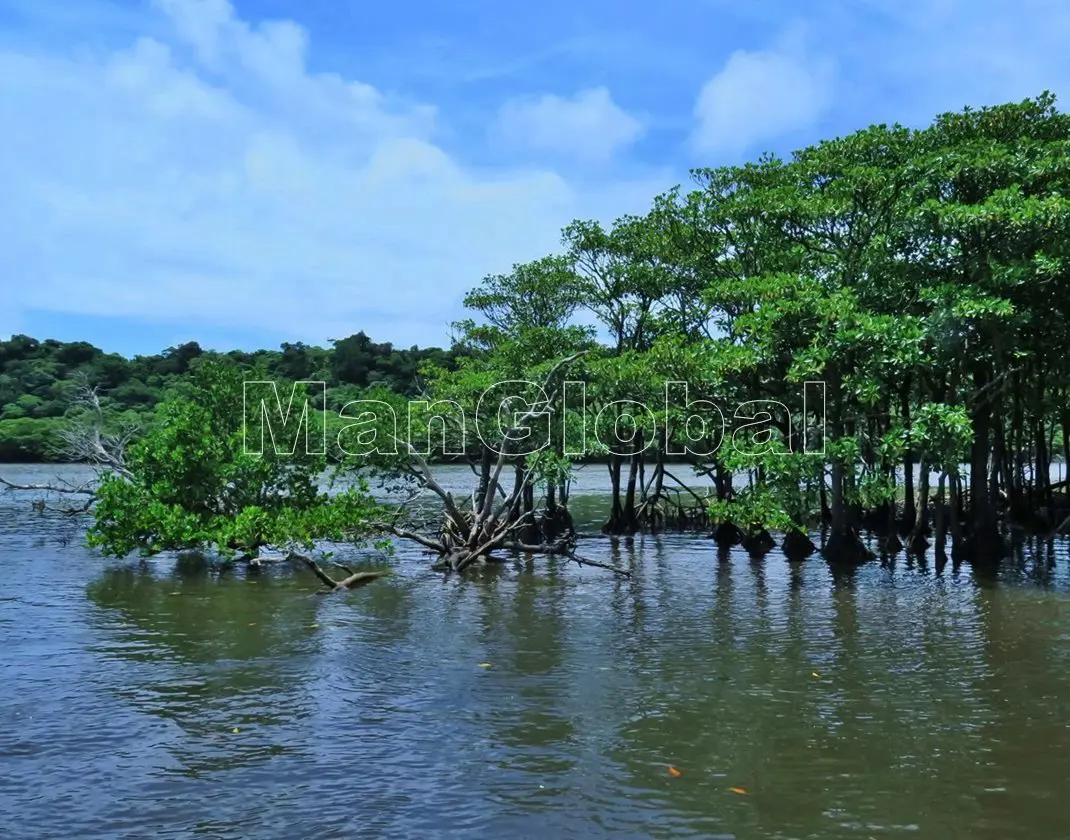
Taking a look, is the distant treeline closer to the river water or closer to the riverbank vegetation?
the riverbank vegetation

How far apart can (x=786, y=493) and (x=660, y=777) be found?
13.5 metres

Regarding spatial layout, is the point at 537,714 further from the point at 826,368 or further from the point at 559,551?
the point at 826,368

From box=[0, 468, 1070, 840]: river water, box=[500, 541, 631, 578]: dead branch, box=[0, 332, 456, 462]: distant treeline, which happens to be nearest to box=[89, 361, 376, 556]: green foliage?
box=[0, 468, 1070, 840]: river water

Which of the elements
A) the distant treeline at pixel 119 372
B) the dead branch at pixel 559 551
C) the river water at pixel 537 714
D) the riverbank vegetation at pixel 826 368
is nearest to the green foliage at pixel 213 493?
the riverbank vegetation at pixel 826 368

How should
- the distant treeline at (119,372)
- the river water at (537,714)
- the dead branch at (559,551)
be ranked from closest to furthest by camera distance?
the river water at (537,714), the dead branch at (559,551), the distant treeline at (119,372)

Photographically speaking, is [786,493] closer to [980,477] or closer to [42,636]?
[980,477]

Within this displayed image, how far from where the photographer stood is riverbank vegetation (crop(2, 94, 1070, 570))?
18.9 meters

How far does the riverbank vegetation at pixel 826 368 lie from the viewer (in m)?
18.9

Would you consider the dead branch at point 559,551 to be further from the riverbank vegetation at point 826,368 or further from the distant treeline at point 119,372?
the distant treeline at point 119,372

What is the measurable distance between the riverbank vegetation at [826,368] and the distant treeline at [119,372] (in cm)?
4139

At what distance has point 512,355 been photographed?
2691 centimetres

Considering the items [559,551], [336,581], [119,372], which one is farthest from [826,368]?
[119,372]

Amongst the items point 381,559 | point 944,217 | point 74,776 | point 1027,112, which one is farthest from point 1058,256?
point 74,776

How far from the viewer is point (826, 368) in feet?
71.1
